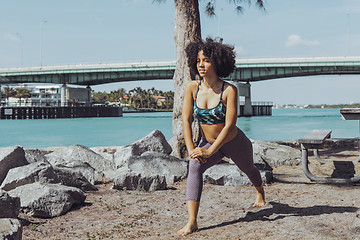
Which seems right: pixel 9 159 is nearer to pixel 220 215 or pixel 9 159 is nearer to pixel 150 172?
pixel 150 172

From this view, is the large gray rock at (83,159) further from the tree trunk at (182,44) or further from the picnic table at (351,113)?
the picnic table at (351,113)

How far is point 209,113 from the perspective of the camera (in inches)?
159

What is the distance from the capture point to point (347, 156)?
31.4 feet

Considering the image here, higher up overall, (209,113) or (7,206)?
(209,113)

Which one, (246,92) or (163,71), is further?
(246,92)

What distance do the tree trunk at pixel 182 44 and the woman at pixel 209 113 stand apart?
4.08 metres

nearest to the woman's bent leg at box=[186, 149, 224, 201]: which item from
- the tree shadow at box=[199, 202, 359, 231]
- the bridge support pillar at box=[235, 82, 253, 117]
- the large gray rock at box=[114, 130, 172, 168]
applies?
the tree shadow at box=[199, 202, 359, 231]

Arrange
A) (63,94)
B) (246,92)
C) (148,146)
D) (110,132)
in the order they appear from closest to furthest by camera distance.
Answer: (148,146), (110,132), (246,92), (63,94)

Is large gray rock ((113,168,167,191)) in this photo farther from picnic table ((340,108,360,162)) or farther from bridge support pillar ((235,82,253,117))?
bridge support pillar ((235,82,253,117))

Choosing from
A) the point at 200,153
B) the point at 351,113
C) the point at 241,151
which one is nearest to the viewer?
the point at 200,153

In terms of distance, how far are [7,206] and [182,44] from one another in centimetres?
508

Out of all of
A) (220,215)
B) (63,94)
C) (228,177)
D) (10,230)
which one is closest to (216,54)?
(220,215)

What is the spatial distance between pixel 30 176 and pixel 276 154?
16.2ft

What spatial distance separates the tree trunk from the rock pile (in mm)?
284
